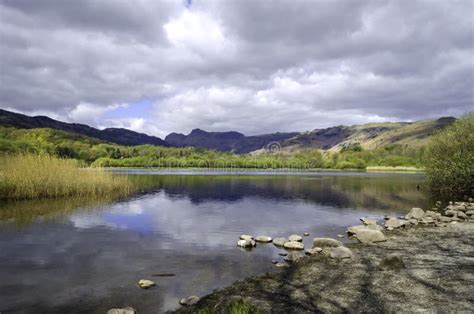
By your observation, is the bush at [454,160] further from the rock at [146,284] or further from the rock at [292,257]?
the rock at [146,284]

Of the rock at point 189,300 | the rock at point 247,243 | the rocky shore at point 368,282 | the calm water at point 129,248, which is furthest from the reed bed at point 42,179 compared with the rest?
the rocky shore at point 368,282

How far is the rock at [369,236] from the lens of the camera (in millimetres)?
18047

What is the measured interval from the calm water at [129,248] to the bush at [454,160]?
31.7 ft

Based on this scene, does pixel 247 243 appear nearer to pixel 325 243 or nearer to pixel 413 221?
pixel 325 243

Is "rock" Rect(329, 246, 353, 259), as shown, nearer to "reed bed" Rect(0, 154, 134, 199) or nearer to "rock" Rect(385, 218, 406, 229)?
"rock" Rect(385, 218, 406, 229)

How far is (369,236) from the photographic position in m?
18.2

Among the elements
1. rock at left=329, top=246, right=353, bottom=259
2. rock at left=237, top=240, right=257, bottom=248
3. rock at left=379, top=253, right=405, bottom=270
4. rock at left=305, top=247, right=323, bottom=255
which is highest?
rock at left=379, top=253, right=405, bottom=270

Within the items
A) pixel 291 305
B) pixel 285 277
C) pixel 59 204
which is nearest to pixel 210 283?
pixel 285 277

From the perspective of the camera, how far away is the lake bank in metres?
8.87

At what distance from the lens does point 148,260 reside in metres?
15.2

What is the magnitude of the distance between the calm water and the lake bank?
1.70 metres

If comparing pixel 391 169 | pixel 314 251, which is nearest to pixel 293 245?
pixel 314 251

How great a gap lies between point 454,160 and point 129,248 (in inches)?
1464

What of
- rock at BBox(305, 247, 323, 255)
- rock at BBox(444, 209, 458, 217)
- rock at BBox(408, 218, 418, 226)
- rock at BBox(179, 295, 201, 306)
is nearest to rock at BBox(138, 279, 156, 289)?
rock at BBox(179, 295, 201, 306)
